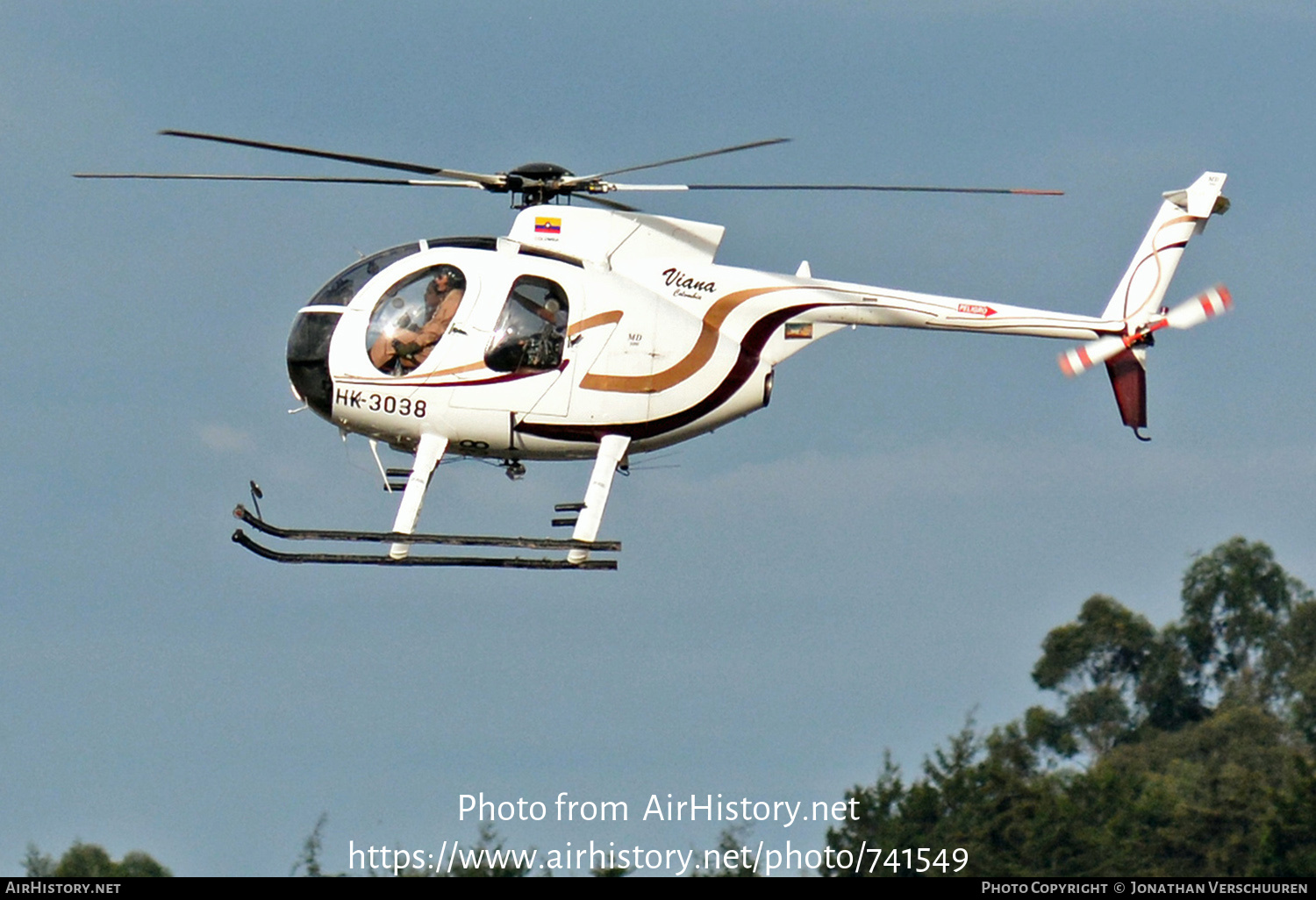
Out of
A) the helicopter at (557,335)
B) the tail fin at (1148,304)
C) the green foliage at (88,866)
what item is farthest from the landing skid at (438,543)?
the green foliage at (88,866)

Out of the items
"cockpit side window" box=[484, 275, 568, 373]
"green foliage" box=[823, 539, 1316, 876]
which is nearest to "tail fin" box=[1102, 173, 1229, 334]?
"cockpit side window" box=[484, 275, 568, 373]

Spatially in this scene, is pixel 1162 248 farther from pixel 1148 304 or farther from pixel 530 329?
pixel 530 329

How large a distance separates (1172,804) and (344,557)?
29001 millimetres

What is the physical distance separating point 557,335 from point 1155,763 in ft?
134

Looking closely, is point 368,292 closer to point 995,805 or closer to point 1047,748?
point 995,805

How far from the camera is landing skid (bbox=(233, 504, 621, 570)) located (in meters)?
20.3

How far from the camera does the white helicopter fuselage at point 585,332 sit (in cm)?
2081

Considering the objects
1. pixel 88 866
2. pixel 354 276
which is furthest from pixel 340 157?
pixel 88 866

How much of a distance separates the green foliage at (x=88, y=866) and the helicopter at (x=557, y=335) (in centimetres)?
2238

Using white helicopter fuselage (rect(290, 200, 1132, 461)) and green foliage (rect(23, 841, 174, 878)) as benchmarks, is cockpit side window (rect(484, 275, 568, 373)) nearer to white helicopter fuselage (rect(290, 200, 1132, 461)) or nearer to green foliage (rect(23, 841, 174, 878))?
white helicopter fuselage (rect(290, 200, 1132, 461))

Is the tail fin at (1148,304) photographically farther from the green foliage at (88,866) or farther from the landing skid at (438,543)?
the green foliage at (88,866)

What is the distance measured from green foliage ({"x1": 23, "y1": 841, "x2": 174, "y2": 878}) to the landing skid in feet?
73.3
